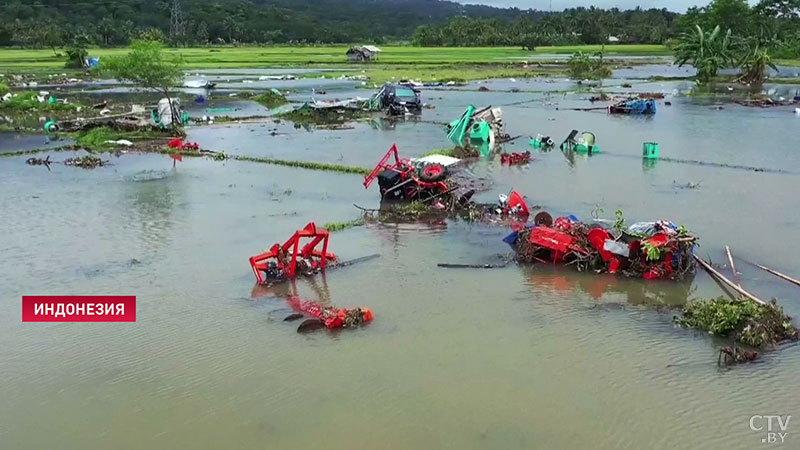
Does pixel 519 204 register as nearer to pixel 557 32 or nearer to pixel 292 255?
pixel 292 255

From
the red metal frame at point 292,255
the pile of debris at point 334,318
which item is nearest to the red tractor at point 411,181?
the red metal frame at point 292,255

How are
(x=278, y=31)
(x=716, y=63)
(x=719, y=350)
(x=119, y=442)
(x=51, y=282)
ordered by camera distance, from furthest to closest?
1. (x=278, y=31)
2. (x=716, y=63)
3. (x=51, y=282)
4. (x=719, y=350)
5. (x=119, y=442)

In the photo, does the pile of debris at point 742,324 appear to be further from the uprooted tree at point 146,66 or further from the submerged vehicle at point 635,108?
the uprooted tree at point 146,66

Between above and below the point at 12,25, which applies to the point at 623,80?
below

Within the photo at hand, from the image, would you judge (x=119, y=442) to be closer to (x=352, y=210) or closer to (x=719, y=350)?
(x=719, y=350)

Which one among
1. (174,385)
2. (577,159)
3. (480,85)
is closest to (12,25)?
(480,85)

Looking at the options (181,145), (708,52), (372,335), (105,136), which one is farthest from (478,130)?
(708,52)

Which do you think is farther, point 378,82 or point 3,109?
point 378,82

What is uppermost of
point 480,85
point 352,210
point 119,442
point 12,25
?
point 12,25
